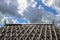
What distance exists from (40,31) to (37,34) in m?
1.25

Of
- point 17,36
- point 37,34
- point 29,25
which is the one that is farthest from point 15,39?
point 29,25

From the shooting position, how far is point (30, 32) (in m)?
32.7

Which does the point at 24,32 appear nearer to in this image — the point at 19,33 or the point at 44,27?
the point at 19,33

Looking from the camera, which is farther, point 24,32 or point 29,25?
point 29,25

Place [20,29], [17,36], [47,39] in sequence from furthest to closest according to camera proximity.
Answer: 1. [20,29]
2. [17,36]
3. [47,39]

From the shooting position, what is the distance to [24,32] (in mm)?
33125

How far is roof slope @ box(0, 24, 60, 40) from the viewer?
30736mm

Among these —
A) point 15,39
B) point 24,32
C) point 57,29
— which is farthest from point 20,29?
point 57,29

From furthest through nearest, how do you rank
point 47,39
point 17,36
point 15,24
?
point 15,24 < point 17,36 < point 47,39

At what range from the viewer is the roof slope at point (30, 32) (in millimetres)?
30736

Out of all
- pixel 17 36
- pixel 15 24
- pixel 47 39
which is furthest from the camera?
pixel 15 24

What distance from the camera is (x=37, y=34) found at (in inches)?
1244

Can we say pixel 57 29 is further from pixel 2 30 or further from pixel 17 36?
pixel 2 30

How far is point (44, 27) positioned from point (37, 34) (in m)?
3.54
